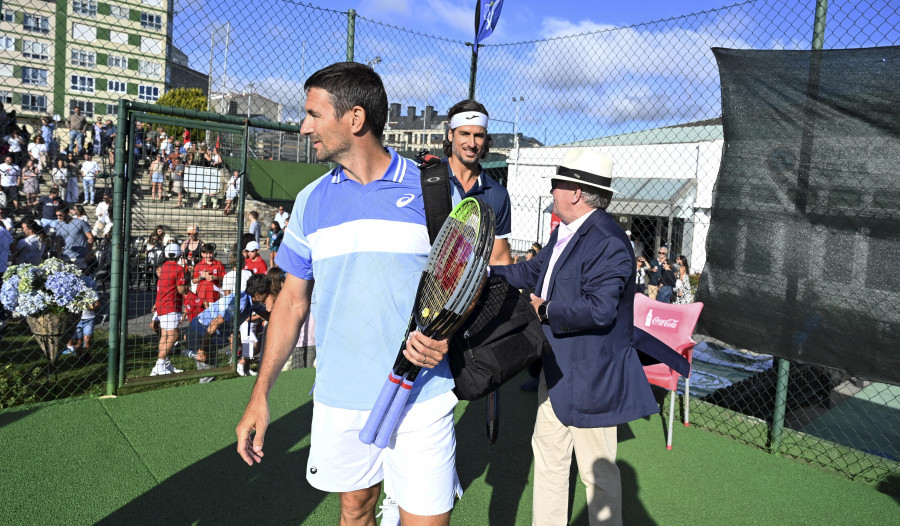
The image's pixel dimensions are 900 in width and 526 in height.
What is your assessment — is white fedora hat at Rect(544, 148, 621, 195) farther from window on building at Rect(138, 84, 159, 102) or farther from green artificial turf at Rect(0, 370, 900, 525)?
window on building at Rect(138, 84, 159, 102)

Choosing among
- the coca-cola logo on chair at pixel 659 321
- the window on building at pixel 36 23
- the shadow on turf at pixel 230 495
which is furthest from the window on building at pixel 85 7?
the coca-cola logo on chair at pixel 659 321

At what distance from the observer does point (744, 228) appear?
4.42 meters

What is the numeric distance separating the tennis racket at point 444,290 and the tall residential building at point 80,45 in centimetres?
344

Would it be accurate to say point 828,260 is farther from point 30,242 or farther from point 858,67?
point 30,242

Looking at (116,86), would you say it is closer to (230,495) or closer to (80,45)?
(80,45)

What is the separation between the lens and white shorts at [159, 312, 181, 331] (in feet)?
19.7

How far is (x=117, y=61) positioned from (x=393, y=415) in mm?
4859

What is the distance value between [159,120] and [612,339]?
4.12 meters

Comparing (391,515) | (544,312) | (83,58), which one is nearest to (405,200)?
(544,312)

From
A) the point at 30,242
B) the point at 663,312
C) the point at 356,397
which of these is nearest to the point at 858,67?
the point at 663,312

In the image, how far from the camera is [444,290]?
183 centimetres

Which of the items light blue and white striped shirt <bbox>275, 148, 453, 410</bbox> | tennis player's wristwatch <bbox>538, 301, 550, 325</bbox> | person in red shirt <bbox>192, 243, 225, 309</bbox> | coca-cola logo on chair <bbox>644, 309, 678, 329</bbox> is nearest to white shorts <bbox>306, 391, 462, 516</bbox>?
light blue and white striped shirt <bbox>275, 148, 453, 410</bbox>

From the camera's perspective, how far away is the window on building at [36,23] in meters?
4.56

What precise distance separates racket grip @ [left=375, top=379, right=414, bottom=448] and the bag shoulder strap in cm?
52
